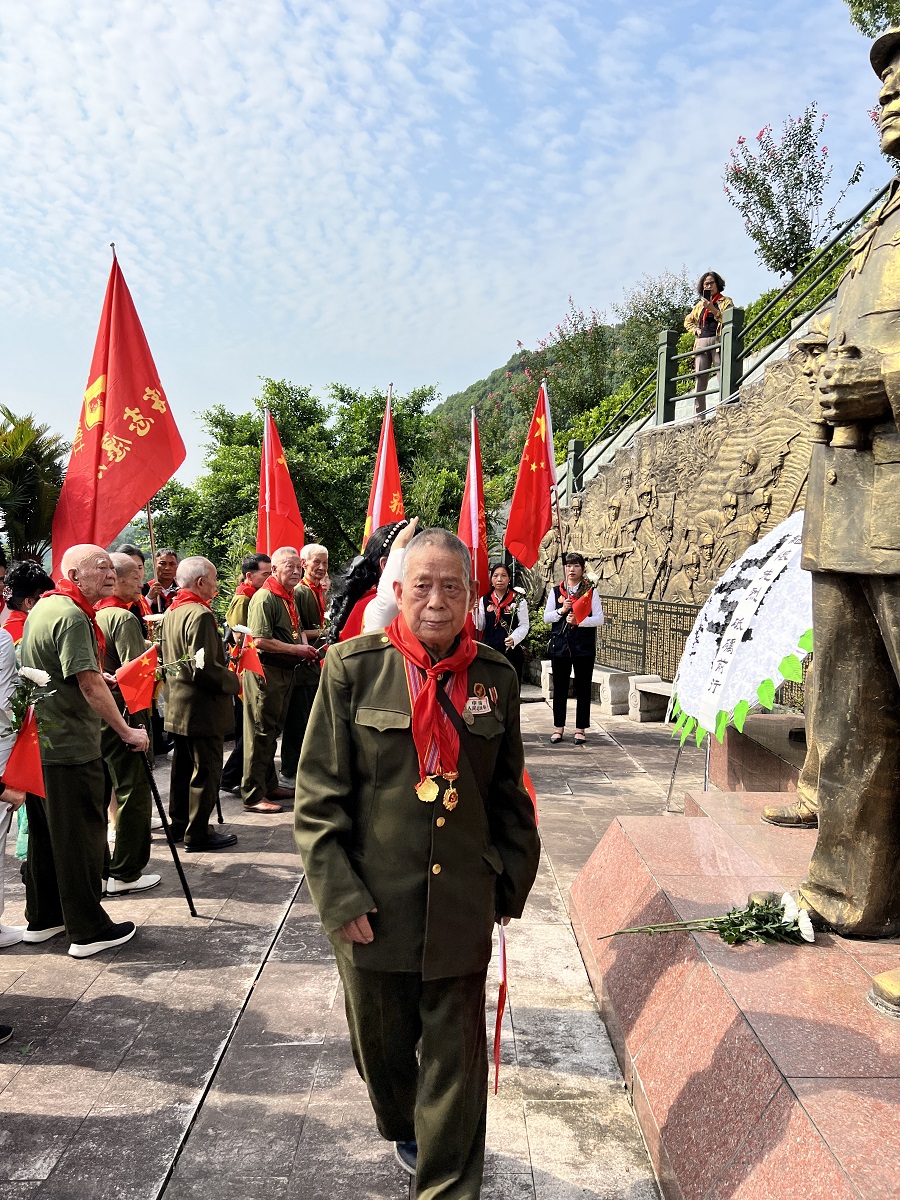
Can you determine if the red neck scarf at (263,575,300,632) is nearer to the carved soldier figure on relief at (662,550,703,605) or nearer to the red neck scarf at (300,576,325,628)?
the red neck scarf at (300,576,325,628)

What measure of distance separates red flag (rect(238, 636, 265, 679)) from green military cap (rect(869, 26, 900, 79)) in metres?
5.20

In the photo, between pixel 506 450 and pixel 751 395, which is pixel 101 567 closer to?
pixel 751 395

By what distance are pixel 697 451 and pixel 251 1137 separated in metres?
11.0

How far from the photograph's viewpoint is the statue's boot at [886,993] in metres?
2.55

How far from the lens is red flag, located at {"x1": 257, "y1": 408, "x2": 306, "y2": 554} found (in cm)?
963

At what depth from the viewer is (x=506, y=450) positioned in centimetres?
3331

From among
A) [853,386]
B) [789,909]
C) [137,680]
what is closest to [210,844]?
[137,680]

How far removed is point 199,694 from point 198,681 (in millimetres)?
84

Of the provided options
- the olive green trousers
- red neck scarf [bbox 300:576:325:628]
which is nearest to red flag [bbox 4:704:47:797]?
the olive green trousers

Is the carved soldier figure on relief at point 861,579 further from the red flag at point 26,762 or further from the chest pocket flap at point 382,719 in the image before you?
the red flag at point 26,762

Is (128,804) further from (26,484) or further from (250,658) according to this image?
(26,484)

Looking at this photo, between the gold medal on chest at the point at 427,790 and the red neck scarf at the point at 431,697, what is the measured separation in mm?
15

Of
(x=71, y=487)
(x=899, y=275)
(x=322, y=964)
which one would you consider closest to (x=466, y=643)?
(x=899, y=275)

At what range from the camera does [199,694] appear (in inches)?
231
